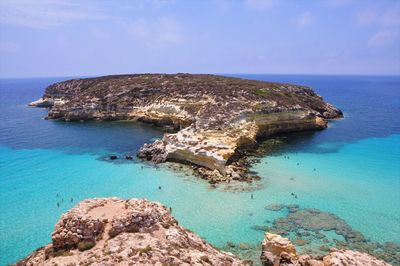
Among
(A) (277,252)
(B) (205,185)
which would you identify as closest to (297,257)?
(A) (277,252)

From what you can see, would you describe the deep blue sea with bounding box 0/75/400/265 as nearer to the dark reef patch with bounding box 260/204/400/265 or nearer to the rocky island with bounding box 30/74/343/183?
the dark reef patch with bounding box 260/204/400/265

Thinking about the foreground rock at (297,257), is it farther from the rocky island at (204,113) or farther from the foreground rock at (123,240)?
the rocky island at (204,113)

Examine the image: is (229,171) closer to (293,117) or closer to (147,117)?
(293,117)

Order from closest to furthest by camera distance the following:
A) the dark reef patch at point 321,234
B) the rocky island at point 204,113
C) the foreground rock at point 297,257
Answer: the foreground rock at point 297,257 < the dark reef patch at point 321,234 < the rocky island at point 204,113

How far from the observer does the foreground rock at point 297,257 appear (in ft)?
59.2

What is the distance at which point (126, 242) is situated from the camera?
16562 mm

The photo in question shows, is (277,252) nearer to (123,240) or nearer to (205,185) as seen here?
(123,240)

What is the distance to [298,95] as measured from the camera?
9262cm

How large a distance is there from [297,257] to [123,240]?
524 inches

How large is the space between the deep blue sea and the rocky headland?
35.7ft

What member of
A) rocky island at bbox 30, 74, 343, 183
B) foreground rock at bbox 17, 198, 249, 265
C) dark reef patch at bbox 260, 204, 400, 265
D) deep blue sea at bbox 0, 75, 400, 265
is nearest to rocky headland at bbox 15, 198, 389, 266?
foreground rock at bbox 17, 198, 249, 265

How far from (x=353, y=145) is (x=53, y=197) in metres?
51.0

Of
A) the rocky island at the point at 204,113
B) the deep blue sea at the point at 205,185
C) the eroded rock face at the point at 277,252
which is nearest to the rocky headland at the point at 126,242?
the eroded rock face at the point at 277,252

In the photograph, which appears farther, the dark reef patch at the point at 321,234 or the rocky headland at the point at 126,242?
the dark reef patch at the point at 321,234
